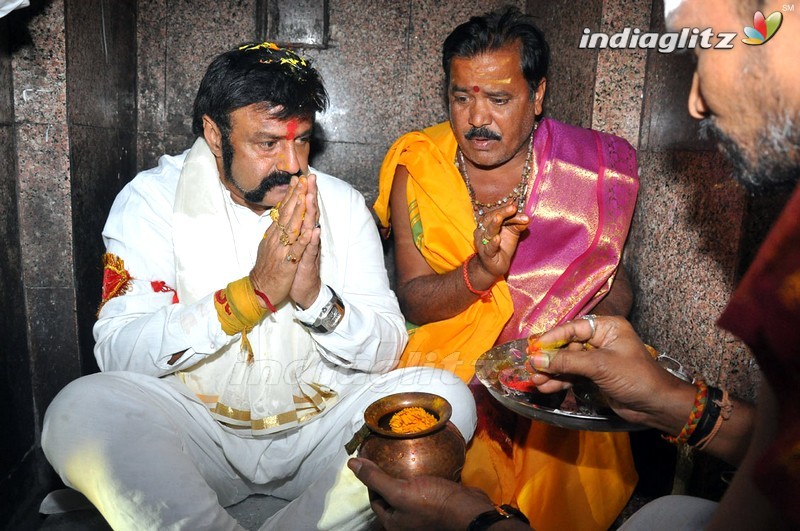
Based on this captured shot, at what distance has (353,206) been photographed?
327cm

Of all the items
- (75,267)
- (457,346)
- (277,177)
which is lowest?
(457,346)

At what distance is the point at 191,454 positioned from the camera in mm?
2730

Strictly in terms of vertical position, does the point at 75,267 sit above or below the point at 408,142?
below

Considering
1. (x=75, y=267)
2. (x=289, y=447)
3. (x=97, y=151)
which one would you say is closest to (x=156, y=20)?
(x=97, y=151)

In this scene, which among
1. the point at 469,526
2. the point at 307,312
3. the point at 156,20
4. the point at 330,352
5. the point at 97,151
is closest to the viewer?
the point at 469,526

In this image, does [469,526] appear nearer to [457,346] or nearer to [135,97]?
[457,346]

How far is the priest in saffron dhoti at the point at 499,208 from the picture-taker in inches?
128

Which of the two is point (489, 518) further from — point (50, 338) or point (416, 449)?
point (50, 338)

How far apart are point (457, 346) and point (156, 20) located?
2973 millimetres

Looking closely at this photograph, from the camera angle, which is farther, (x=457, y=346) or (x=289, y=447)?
(x=457, y=346)

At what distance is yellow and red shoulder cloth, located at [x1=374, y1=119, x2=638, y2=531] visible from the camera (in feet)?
9.92

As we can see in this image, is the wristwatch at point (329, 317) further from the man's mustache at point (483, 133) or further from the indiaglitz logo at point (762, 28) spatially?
the indiaglitz logo at point (762, 28)

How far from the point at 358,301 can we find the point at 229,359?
0.63 meters

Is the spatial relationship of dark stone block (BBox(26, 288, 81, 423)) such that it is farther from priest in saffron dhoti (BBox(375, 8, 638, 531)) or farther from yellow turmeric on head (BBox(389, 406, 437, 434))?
yellow turmeric on head (BBox(389, 406, 437, 434))
